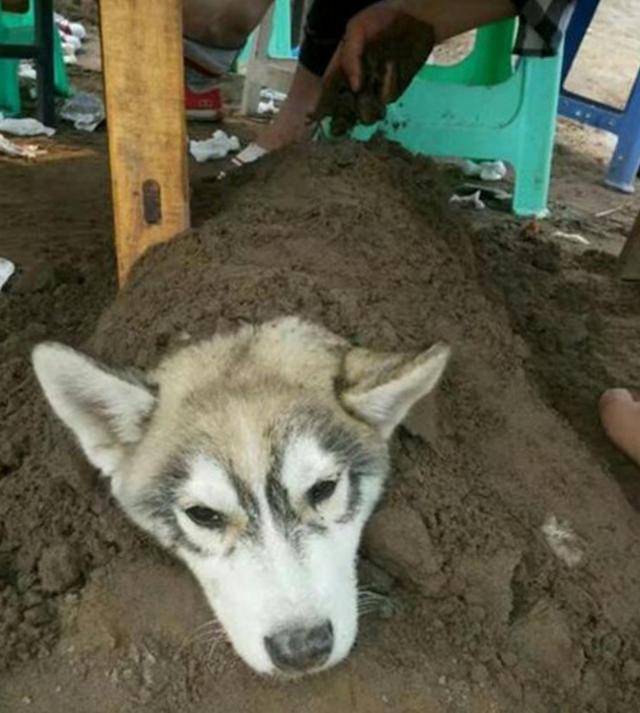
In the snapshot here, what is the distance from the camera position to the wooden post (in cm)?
454

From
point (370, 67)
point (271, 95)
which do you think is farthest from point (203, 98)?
point (370, 67)

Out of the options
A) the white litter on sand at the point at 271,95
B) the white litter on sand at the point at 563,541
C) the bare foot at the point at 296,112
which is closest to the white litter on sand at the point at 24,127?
the white litter on sand at the point at 271,95

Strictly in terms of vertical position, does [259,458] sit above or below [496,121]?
above

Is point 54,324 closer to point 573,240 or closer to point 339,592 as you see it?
point 339,592

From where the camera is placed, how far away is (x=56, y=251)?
425 centimetres

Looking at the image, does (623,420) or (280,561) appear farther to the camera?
(623,420)

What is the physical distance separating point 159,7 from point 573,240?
3.23m

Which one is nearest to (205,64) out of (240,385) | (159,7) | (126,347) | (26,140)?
(26,140)

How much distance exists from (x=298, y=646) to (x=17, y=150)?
447 cm

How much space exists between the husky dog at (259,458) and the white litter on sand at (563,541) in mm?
493

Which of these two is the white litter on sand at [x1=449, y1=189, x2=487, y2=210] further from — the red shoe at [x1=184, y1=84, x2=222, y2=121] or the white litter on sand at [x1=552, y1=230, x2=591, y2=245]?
the red shoe at [x1=184, y1=84, x2=222, y2=121]

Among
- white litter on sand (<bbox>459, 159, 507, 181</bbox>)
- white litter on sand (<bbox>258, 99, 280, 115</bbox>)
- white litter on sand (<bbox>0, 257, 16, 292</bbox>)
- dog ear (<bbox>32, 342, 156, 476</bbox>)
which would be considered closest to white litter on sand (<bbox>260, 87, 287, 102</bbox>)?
white litter on sand (<bbox>258, 99, 280, 115</bbox>)

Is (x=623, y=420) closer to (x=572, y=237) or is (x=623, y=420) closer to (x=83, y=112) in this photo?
(x=572, y=237)

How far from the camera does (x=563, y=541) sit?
102 inches
